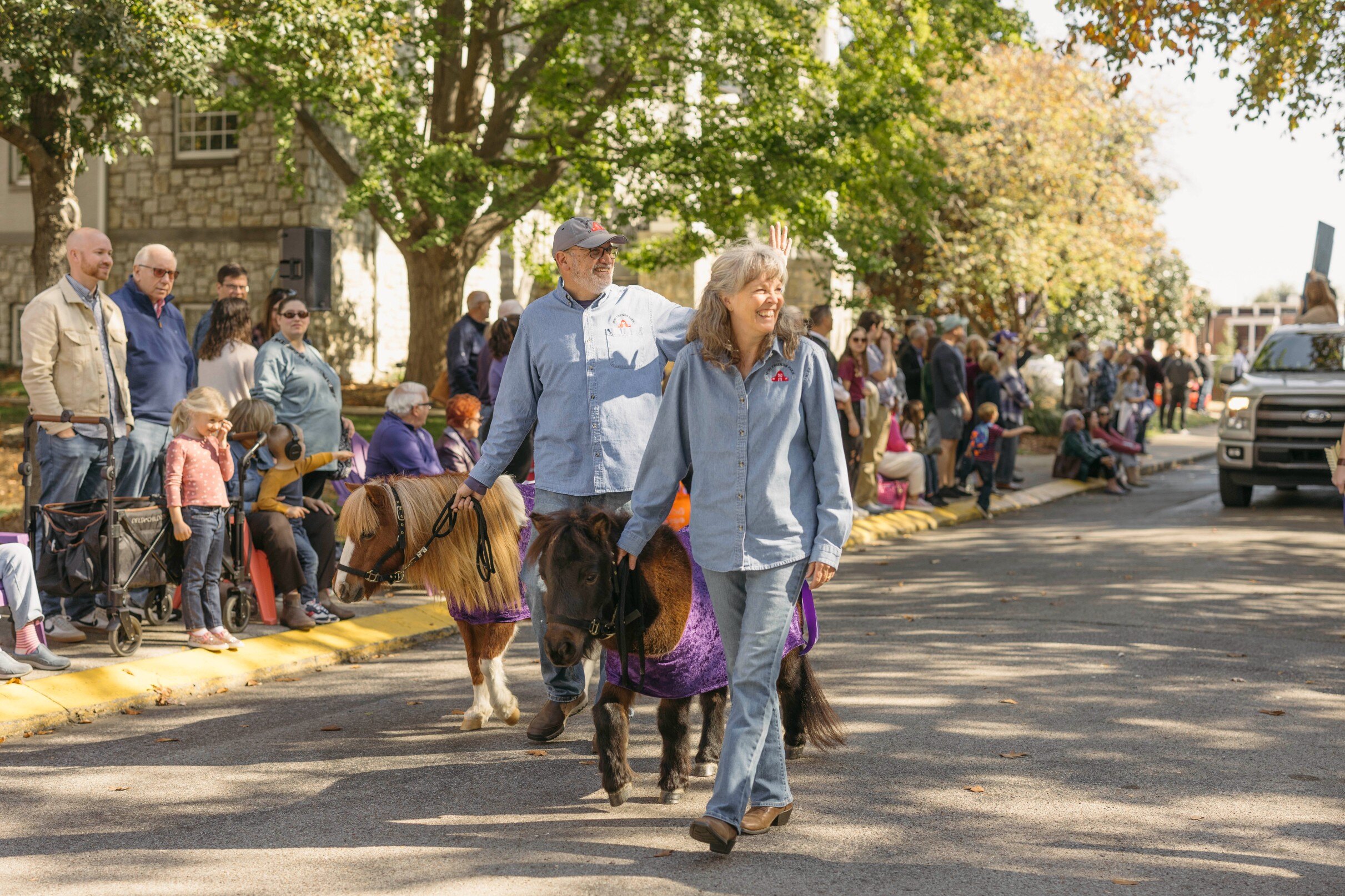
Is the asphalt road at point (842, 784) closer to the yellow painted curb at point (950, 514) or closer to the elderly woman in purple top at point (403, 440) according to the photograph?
the elderly woman in purple top at point (403, 440)

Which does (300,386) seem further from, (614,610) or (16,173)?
(16,173)

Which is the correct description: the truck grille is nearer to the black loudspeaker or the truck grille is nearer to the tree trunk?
the black loudspeaker

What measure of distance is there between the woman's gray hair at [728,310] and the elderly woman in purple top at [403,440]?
4.39 metres

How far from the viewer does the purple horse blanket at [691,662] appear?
5.27 m

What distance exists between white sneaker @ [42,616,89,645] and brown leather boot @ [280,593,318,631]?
3.88ft

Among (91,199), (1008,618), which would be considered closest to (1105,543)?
(1008,618)

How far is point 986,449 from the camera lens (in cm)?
1673

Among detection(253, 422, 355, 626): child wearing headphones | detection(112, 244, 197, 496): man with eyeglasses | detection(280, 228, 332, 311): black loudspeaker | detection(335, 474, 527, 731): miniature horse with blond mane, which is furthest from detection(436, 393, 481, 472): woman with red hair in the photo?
detection(280, 228, 332, 311): black loudspeaker

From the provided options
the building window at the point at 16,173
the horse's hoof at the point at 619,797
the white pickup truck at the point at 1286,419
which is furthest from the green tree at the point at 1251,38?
the building window at the point at 16,173

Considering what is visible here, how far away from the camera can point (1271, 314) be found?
120 metres

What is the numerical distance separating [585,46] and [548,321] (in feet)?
49.3

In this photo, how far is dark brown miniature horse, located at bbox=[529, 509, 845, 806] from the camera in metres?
5.05

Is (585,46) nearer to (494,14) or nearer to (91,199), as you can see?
(494,14)

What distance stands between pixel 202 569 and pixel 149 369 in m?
1.45
